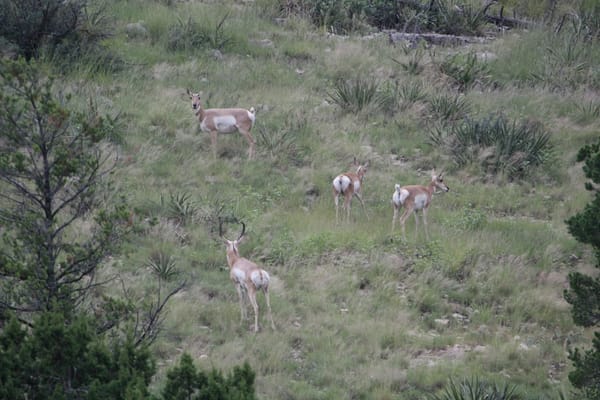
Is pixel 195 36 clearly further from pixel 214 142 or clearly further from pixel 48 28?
pixel 214 142

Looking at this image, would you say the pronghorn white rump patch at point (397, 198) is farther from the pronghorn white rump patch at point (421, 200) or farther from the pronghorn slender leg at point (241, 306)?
the pronghorn slender leg at point (241, 306)

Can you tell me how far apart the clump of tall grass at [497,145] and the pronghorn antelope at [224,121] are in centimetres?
370

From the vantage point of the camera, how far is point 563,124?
61.0 feet

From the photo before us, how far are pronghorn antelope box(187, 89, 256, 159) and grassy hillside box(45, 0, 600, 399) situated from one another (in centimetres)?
40

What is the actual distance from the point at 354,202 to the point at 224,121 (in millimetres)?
2750

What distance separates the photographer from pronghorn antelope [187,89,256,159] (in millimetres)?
15797

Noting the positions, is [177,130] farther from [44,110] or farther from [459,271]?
[44,110]

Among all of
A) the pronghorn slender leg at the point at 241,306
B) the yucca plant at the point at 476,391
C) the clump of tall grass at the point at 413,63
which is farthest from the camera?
the clump of tall grass at the point at 413,63

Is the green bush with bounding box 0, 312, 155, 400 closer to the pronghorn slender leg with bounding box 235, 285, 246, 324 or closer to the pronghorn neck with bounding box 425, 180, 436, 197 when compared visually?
the pronghorn slender leg with bounding box 235, 285, 246, 324

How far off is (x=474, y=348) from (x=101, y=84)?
10.1 metres

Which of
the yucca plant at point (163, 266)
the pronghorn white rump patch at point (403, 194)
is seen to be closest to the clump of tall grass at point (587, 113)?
the pronghorn white rump patch at point (403, 194)

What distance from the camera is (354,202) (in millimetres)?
14992

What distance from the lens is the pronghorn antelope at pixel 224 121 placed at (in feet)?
51.8

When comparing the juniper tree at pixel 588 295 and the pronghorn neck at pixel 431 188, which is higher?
the juniper tree at pixel 588 295
